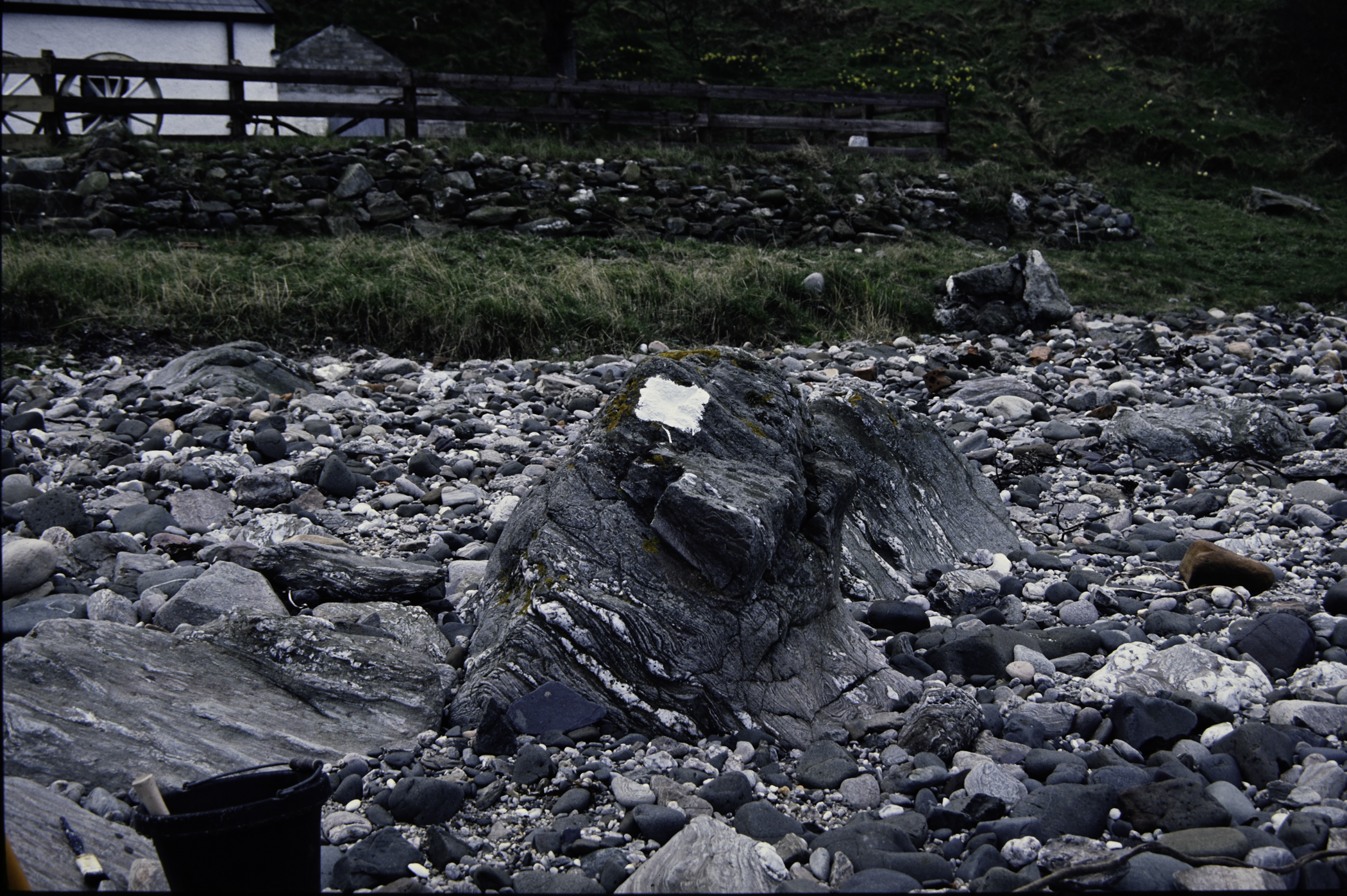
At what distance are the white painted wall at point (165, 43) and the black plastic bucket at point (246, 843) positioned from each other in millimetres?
18000

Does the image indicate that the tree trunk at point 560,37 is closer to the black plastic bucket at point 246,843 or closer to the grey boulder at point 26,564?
the grey boulder at point 26,564

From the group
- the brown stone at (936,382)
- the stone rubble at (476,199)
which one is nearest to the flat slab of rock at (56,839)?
the brown stone at (936,382)

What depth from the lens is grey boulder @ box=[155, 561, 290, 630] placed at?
314cm

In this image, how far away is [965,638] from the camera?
316 cm

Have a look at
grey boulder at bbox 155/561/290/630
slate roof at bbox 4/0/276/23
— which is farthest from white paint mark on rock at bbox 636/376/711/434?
slate roof at bbox 4/0/276/23

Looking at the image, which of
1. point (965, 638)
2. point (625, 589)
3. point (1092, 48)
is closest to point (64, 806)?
point (625, 589)

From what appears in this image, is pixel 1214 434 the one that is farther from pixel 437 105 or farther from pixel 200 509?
pixel 437 105

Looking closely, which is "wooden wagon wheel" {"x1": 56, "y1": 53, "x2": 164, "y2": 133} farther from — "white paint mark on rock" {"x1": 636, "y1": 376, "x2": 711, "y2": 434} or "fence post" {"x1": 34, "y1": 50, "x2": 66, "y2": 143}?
"white paint mark on rock" {"x1": 636, "y1": 376, "x2": 711, "y2": 434}

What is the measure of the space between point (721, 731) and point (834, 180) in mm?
12048

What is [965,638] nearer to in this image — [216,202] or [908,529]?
[908,529]

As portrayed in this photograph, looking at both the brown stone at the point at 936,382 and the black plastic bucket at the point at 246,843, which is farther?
the brown stone at the point at 936,382

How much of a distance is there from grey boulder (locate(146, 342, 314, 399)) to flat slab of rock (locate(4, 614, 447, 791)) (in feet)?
12.7

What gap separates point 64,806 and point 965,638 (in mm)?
2746

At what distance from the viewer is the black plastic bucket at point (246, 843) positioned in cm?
171
